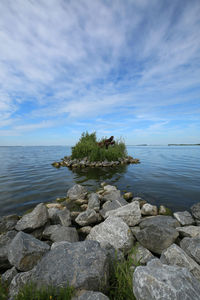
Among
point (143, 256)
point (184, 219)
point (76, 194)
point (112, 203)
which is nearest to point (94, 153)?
point (76, 194)

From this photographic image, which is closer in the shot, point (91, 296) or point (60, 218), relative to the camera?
point (91, 296)

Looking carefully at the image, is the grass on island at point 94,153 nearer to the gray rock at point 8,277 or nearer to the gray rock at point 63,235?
the gray rock at point 63,235

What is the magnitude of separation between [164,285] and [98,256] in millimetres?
1085

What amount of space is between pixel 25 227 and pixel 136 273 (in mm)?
3443

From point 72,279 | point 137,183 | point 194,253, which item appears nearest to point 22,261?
point 72,279

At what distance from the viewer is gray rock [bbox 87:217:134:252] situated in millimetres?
3170

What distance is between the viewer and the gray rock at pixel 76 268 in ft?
6.62

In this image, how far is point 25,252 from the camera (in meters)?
2.54

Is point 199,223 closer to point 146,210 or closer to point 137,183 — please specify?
point 146,210

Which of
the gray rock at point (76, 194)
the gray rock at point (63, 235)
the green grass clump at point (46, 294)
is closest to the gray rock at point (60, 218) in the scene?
the gray rock at point (63, 235)

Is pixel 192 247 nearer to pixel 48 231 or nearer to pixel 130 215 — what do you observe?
pixel 130 215

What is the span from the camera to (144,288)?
1.66m

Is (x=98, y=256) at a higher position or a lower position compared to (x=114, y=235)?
higher

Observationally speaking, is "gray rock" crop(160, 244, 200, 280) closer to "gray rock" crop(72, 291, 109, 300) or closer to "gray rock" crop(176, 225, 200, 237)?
"gray rock" crop(176, 225, 200, 237)
